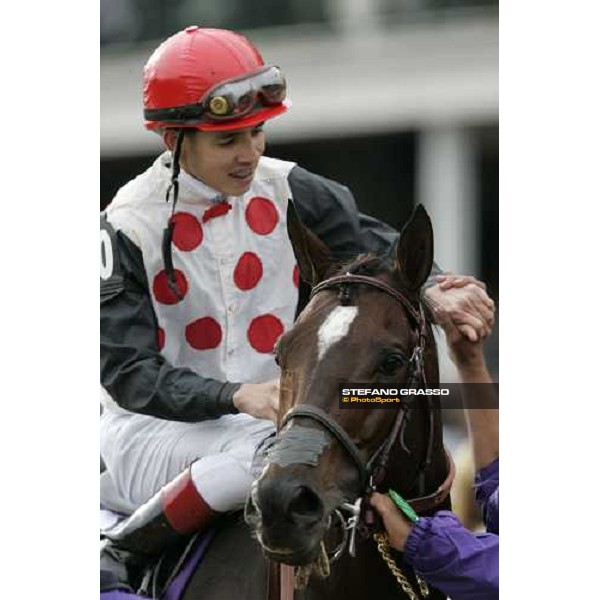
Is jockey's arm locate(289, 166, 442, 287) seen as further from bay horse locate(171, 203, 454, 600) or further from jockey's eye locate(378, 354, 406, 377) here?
jockey's eye locate(378, 354, 406, 377)

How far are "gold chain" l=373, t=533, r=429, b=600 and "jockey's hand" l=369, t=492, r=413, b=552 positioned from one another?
0.04 metres

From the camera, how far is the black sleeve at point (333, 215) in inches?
Result: 111

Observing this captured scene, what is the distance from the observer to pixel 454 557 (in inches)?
90.8

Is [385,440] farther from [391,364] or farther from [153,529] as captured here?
[153,529]

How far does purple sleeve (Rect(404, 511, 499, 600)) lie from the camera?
2.29 meters

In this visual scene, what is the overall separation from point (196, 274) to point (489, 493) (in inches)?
34.1

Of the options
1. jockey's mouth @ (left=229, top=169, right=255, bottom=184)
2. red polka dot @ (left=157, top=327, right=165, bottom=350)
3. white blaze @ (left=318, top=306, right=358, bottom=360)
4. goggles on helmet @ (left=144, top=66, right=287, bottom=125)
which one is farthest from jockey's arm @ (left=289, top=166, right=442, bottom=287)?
white blaze @ (left=318, top=306, right=358, bottom=360)

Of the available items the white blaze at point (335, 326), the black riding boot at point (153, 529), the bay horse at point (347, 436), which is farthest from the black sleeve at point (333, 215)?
the black riding boot at point (153, 529)
